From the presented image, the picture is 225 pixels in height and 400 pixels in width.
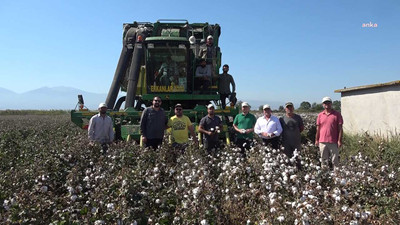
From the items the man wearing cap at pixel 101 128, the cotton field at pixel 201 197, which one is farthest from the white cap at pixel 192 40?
the cotton field at pixel 201 197

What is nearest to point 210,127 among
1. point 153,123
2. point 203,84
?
point 153,123

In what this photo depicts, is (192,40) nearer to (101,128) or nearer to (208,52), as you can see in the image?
(208,52)

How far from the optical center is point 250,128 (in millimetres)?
8078

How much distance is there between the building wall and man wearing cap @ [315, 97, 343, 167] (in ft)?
12.3

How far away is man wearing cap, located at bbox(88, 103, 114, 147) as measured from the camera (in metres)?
7.70

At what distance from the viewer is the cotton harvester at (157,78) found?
35.5 feet

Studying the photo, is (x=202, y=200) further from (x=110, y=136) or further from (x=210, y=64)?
(x=210, y=64)

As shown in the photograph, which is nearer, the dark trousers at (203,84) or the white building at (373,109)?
the white building at (373,109)

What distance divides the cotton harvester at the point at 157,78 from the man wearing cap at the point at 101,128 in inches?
104

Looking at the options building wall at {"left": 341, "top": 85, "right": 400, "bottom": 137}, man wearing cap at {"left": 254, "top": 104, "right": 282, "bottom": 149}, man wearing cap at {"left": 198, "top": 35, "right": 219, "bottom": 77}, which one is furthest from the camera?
man wearing cap at {"left": 198, "top": 35, "right": 219, "bottom": 77}

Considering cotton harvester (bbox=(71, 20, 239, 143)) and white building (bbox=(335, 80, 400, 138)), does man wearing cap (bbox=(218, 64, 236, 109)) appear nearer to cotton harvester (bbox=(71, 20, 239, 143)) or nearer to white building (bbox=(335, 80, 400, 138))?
cotton harvester (bbox=(71, 20, 239, 143))

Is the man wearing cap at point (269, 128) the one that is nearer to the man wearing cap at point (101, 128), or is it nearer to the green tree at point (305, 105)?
the man wearing cap at point (101, 128)

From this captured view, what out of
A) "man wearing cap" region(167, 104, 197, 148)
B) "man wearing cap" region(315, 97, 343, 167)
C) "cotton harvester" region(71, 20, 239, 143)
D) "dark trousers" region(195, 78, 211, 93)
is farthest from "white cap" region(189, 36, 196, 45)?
"man wearing cap" region(315, 97, 343, 167)

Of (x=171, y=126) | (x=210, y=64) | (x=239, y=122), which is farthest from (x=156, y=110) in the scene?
(x=210, y=64)
